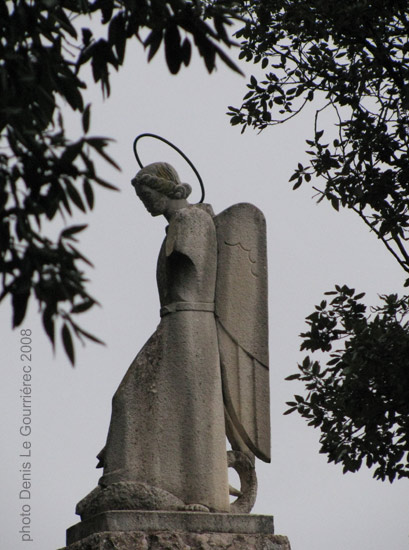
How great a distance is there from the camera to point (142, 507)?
7.47m

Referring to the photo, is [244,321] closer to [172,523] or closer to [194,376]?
[194,376]

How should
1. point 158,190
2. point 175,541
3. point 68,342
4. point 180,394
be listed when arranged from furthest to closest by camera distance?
point 158,190 < point 180,394 < point 175,541 < point 68,342

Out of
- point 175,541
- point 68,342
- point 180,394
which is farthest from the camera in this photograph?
point 180,394

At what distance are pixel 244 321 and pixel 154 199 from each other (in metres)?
1.00

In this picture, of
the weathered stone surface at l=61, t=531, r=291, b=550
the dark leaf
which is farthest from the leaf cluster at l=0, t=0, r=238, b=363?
the weathered stone surface at l=61, t=531, r=291, b=550

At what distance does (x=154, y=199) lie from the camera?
27.6 ft

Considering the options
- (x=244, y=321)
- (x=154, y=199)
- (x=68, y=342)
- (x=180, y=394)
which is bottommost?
(x=68, y=342)

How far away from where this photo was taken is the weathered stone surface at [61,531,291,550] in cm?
719

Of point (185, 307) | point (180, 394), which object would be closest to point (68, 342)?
point (180, 394)

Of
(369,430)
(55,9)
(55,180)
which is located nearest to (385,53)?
(369,430)

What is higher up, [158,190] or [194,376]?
[158,190]

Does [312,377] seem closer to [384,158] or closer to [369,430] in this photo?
[369,430]

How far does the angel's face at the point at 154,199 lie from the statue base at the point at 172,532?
208 cm

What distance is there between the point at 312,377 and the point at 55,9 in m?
4.74
